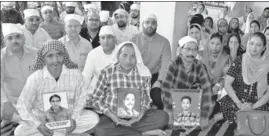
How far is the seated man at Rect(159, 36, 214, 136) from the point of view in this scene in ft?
11.7

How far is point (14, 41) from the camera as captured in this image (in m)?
3.36

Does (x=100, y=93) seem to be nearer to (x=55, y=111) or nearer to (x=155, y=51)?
(x=55, y=111)

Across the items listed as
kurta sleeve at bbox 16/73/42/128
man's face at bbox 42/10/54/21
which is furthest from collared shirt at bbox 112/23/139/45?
kurta sleeve at bbox 16/73/42/128

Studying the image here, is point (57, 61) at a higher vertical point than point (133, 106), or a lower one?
higher

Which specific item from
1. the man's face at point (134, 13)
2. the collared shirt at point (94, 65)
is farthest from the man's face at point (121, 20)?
the man's face at point (134, 13)

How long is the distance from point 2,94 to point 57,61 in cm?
86

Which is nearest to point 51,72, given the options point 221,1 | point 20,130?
point 20,130

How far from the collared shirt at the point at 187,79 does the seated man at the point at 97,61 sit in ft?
2.68

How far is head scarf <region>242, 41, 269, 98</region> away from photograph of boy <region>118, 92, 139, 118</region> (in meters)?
1.44

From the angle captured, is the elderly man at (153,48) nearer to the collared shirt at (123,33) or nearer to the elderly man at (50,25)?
the collared shirt at (123,33)

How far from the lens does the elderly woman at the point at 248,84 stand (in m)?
3.60

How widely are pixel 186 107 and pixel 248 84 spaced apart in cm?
89

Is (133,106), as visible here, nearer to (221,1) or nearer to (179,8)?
(179,8)

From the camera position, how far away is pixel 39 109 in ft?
10.0
